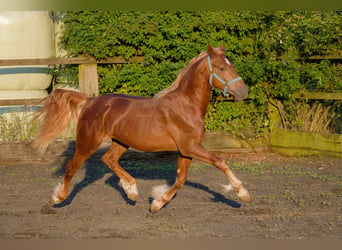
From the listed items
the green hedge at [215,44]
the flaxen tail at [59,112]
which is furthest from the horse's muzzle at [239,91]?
the green hedge at [215,44]

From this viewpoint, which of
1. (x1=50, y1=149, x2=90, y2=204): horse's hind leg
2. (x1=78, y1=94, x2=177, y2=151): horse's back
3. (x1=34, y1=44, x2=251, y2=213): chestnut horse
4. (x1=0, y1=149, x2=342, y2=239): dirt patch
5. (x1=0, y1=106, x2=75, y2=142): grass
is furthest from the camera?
(x1=0, y1=106, x2=75, y2=142): grass

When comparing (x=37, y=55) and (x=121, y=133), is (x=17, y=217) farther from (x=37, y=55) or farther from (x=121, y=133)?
(x=37, y=55)

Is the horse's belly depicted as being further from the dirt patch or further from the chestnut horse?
the dirt patch

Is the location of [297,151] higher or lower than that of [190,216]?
lower

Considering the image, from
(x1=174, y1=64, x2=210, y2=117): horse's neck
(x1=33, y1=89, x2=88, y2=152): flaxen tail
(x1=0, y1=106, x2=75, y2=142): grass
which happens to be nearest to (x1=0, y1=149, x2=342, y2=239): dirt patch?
(x1=0, y1=106, x2=75, y2=142): grass

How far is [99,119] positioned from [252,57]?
4.70m

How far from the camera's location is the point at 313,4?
7.98 meters

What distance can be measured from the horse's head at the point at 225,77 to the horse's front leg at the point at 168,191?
96cm

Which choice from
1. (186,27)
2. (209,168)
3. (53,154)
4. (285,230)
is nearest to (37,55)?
(53,154)

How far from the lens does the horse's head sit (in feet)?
18.0

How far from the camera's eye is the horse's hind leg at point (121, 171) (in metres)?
5.99

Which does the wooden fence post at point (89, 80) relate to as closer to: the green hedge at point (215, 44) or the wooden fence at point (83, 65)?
the wooden fence at point (83, 65)

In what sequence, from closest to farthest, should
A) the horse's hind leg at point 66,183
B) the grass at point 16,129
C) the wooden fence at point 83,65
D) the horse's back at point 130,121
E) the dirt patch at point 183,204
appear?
the dirt patch at point 183,204 < the horse's back at point 130,121 < the horse's hind leg at point 66,183 < the wooden fence at point 83,65 < the grass at point 16,129

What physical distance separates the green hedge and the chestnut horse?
3.39 metres
